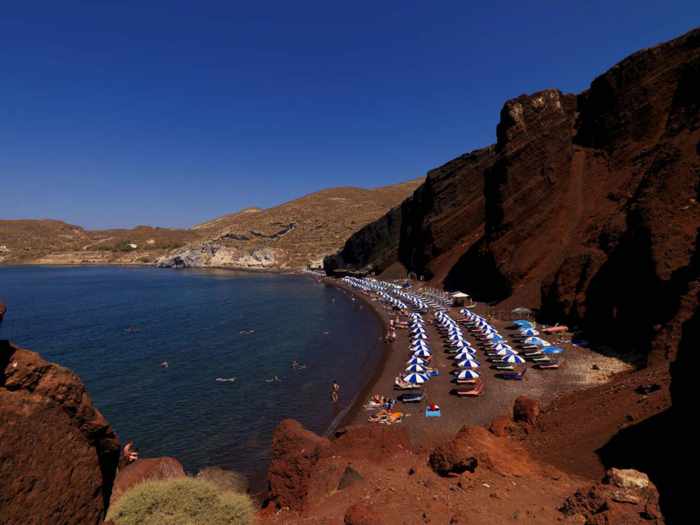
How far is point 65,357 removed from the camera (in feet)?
133

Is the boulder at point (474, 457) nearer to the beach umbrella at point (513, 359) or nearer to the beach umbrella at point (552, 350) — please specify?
the beach umbrella at point (513, 359)

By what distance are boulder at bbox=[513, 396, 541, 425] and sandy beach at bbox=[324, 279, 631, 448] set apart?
4.16 m

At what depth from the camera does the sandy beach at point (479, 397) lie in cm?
2195

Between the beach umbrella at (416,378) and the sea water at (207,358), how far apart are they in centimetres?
414

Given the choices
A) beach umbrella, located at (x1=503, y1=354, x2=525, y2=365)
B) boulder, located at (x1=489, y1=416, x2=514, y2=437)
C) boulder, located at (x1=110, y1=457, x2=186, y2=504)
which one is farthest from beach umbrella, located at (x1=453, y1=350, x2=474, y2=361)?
boulder, located at (x1=110, y1=457, x2=186, y2=504)

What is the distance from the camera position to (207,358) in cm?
3988

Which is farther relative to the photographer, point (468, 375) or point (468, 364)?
point (468, 364)

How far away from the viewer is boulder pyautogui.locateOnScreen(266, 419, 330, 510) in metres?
13.1

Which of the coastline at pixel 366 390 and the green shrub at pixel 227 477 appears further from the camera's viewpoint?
the coastline at pixel 366 390

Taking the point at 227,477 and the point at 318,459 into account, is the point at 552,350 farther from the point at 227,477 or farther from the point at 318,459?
the point at 227,477

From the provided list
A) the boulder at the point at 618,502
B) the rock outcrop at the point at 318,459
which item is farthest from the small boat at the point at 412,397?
the boulder at the point at 618,502

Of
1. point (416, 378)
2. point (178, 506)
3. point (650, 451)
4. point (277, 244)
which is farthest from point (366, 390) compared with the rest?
point (277, 244)

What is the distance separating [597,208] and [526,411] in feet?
129

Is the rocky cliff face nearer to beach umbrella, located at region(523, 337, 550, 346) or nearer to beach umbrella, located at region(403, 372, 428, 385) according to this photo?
beach umbrella, located at region(523, 337, 550, 346)
